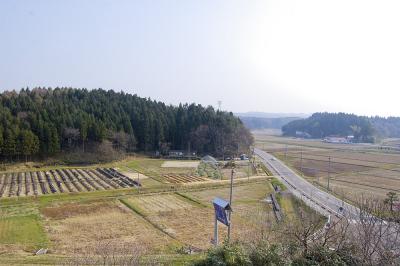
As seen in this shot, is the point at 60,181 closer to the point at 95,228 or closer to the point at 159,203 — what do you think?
the point at 159,203

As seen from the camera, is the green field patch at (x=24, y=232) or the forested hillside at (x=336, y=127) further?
the forested hillside at (x=336, y=127)

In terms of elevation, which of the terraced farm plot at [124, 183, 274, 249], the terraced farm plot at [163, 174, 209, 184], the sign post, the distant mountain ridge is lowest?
the terraced farm plot at [124, 183, 274, 249]

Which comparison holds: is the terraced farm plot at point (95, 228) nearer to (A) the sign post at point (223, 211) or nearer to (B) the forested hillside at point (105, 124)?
(A) the sign post at point (223, 211)

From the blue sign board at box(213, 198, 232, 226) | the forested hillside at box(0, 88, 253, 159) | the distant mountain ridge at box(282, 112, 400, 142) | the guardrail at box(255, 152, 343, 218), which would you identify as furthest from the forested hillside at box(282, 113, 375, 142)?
the blue sign board at box(213, 198, 232, 226)

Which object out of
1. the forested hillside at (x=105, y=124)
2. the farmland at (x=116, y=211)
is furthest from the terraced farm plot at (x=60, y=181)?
the forested hillside at (x=105, y=124)

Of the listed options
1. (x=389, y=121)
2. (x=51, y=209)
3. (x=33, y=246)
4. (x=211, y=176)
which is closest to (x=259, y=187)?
(x=211, y=176)

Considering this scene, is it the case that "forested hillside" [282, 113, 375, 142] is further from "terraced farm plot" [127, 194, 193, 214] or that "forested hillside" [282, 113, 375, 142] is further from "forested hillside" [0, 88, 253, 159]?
"terraced farm plot" [127, 194, 193, 214]

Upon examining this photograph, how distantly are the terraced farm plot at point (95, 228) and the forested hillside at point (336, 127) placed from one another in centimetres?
11982

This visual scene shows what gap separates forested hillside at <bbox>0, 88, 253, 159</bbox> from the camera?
52688 millimetres

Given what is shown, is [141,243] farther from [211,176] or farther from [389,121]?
[389,121]

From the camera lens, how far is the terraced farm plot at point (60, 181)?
37.3 meters

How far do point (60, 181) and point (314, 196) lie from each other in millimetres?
26285

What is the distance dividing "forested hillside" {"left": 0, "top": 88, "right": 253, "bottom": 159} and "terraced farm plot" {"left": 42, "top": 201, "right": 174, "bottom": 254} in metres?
23.3

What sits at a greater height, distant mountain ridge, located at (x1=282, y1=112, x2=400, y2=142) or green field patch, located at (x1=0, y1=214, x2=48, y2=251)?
distant mountain ridge, located at (x1=282, y1=112, x2=400, y2=142)
